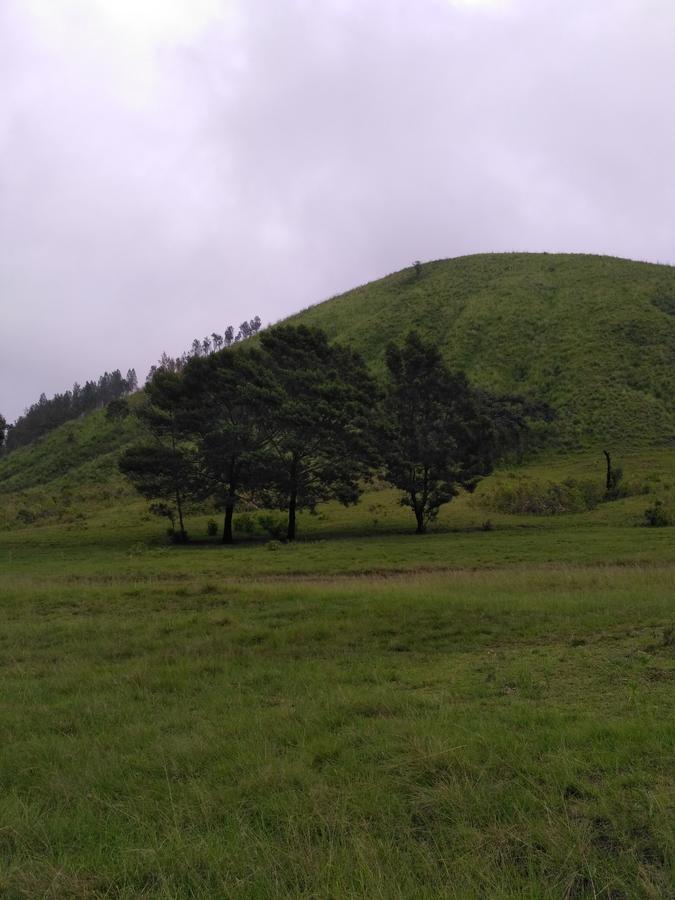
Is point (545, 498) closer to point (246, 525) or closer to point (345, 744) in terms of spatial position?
point (246, 525)

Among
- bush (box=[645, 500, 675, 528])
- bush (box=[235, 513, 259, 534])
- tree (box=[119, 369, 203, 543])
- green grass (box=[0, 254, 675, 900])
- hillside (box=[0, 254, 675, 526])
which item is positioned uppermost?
hillside (box=[0, 254, 675, 526])

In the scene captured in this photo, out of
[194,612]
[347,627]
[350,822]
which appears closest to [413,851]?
[350,822]

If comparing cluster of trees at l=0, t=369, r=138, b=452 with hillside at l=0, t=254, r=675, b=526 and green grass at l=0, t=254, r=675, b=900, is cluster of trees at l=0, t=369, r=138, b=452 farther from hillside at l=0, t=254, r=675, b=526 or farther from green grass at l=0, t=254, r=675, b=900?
green grass at l=0, t=254, r=675, b=900

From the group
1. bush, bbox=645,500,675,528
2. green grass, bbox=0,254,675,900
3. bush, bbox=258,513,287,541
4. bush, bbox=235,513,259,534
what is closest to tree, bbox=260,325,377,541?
bush, bbox=258,513,287,541

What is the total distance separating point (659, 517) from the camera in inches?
1280

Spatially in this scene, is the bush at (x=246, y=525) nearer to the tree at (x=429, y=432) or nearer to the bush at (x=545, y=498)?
the tree at (x=429, y=432)

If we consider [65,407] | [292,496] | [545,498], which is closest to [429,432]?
[292,496]

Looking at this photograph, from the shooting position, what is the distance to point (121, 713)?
25.6 feet

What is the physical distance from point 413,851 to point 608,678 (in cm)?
459

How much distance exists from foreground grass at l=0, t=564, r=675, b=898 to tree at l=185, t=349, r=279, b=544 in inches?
953

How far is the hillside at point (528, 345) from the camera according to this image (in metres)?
61.7

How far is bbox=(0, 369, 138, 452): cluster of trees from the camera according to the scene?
123750 mm

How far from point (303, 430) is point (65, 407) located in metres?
120

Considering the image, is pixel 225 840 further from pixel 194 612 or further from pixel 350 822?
pixel 194 612
